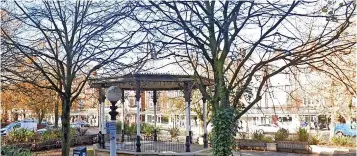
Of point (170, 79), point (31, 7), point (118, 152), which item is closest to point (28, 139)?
point (118, 152)

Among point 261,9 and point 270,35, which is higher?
point 261,9

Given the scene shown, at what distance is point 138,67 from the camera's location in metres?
6.73

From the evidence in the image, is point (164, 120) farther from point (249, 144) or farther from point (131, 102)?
point (249, 144)

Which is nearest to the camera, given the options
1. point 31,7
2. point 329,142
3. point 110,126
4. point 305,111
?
point 110,126

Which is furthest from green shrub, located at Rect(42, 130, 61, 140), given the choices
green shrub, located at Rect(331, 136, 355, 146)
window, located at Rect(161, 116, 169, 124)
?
window, located at Rect(161, 116, 169, 124)

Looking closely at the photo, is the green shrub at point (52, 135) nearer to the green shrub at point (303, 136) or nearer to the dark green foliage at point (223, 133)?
the green shrub at point (303, 136)

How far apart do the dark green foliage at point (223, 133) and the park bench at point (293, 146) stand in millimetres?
12413

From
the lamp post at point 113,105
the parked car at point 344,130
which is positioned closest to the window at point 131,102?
the parked car at point 344,130

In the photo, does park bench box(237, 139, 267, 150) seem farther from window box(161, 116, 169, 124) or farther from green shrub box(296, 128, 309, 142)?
window box(161, 116, 169, 124)

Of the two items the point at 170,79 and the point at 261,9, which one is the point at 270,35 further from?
the point at 170,79

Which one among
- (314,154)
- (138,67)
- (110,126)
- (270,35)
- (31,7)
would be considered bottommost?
(314,154)

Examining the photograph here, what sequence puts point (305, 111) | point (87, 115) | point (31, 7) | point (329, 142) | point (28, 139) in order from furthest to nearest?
point (87, 115)
point (305, 111)
point (28, 139)
point (329, 142)
point (31, 7)

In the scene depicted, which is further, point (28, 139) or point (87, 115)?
point (87, 115)

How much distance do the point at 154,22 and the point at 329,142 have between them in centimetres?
1709
